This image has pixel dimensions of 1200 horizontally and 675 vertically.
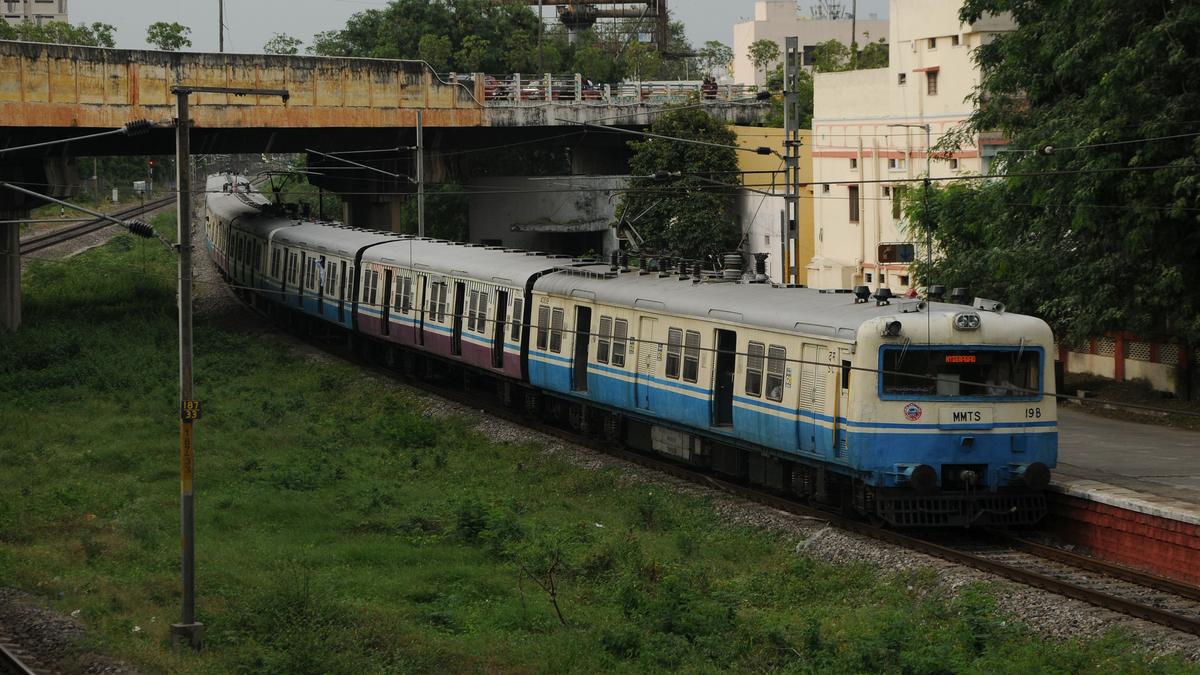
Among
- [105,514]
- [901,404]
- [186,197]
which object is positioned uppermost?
[186,197]

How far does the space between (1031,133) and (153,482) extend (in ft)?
53.7

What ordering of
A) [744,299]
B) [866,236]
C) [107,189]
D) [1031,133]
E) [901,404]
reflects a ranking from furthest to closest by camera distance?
[107,189] < [866,236] < [1031,133] < [744,299] < [901,404]

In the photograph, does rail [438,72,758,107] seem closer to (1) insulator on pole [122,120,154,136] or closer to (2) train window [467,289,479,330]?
(2) train window [467,289,479,330]

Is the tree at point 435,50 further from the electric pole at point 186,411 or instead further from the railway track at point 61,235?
the electric pole at point 186,411

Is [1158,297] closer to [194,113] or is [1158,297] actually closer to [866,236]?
[866,236]

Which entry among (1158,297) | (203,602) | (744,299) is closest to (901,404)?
(744,299)

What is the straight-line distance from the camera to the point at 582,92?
5284cm

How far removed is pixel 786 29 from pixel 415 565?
105 metres

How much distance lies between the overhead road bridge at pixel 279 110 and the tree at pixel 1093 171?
18.3 m

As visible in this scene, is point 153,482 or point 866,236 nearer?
point 153,482

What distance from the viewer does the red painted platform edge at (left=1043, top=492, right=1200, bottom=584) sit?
15961mm

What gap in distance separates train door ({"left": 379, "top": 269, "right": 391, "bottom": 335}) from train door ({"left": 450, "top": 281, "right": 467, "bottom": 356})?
386cm

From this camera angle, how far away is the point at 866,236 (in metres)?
45.3

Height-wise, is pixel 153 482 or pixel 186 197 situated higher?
pixel 186 197
